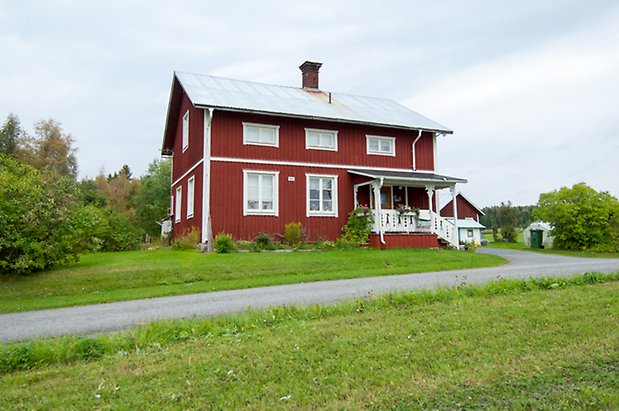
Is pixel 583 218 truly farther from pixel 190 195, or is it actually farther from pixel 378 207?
pixel 190 195

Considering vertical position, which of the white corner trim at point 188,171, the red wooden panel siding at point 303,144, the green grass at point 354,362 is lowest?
the green grass at point 354,362

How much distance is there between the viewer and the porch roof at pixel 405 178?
1958cm

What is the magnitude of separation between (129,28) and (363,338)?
42.0ft

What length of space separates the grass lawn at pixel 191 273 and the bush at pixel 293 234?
2.24m

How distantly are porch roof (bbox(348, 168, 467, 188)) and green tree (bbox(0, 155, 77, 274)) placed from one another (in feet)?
36.6

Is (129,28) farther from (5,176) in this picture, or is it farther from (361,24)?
(361,24)

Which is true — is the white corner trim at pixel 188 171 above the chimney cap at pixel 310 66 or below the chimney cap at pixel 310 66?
below

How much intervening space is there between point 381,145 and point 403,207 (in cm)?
341

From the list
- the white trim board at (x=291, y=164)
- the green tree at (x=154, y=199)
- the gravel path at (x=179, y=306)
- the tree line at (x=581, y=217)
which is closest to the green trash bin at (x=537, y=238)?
the tree line at (x=581, y=217)

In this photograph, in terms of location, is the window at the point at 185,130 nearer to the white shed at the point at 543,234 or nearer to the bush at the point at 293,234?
the bush at the point at 293,234

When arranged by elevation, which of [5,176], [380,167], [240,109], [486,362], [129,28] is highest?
[129,28]

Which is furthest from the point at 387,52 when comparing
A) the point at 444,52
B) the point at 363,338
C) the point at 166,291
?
the point at 363,338

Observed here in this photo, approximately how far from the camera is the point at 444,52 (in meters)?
17.1

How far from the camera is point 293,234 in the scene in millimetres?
18844
